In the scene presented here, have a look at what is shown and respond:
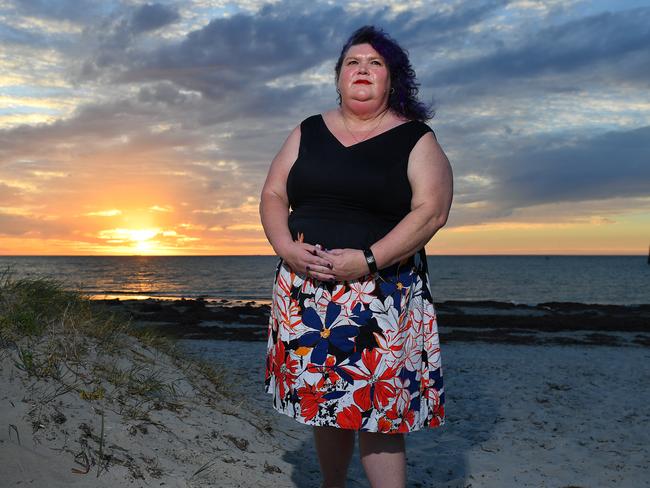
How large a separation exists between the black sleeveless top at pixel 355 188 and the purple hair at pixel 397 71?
0.36ft

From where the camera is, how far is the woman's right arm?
8.98 ft

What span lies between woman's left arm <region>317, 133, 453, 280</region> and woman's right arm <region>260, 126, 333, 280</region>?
217 millimetres

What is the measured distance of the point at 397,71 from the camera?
2850 mm

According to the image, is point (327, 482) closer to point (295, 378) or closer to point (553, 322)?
point (295, 378)

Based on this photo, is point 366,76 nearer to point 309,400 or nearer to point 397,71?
point 397,71

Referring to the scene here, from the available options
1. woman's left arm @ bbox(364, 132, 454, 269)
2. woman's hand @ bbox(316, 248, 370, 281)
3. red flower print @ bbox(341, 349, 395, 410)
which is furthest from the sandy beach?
woman's left arm @ bbox(364, 132, 454, 269)

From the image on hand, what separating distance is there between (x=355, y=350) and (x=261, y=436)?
2.85 m

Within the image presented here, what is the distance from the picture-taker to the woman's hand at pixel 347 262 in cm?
256

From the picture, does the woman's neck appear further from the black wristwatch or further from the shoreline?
the shoreline

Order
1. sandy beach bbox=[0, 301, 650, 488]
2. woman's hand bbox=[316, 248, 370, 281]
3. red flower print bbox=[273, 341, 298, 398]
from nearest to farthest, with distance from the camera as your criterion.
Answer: woman's hand bbox=[316, 248, 370, 281] < red flower print bbox=[273, 341, 298, 398] < sandy beach bbox=[0, 301, 650, 488]

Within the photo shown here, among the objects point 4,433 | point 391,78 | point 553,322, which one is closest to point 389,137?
point 391,78

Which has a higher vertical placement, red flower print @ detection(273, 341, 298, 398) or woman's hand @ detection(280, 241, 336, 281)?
woman's hand @ detection(280, 241, 336, 281)

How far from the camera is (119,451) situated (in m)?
4.01

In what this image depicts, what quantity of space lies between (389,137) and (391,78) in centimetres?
31
